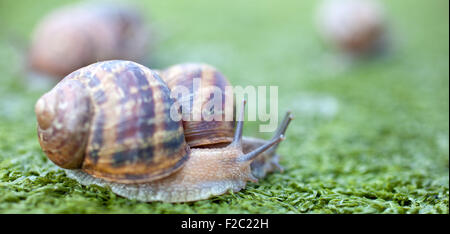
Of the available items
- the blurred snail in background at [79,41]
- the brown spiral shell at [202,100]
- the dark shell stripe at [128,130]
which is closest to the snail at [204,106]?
the brown spiral shell at [202,100]

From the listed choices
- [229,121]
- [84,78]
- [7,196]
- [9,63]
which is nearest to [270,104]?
[229,121]

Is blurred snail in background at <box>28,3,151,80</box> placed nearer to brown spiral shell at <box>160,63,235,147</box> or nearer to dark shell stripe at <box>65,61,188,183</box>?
brown spiral shell at <box>160,63,235,147</box>

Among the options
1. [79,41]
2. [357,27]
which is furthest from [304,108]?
[79,41]

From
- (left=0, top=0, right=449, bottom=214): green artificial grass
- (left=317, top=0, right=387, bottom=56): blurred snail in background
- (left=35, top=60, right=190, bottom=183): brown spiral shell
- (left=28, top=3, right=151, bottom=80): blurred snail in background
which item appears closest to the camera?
(left=35, top=60, right=190, bottom=183): brown spiral shell

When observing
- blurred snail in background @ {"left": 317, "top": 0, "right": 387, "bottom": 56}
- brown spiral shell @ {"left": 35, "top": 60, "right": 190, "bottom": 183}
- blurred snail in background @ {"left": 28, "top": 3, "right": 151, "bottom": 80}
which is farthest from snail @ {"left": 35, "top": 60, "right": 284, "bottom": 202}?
blurred snail in background @ {"left": 317, "top": 0, "right": 387, "bottom": 56}

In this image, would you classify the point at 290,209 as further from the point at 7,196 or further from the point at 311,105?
the point at 311,105

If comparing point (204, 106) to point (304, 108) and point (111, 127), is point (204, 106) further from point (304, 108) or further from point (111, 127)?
point (304, 108)
